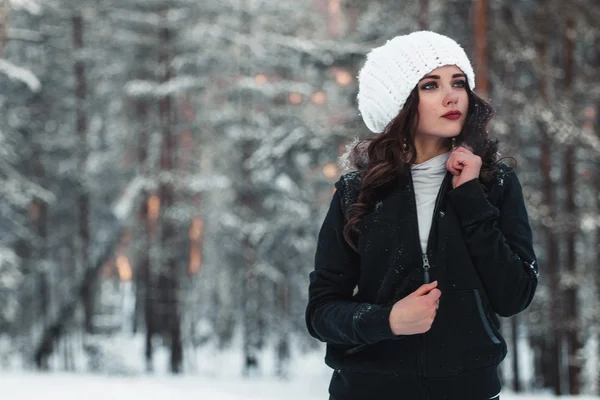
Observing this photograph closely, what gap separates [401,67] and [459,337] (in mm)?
946

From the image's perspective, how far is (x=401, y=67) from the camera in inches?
94.6

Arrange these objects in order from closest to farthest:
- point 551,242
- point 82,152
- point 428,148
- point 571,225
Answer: point 428,148 < point 571,225 < point 551,242 < point 82,152

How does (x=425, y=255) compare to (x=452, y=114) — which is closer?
(x=425, y=255)

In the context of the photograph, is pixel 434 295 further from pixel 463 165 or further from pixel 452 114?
pixel 452 114

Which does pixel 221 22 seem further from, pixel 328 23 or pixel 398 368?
pixel 398 368

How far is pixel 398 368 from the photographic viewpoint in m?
2.18

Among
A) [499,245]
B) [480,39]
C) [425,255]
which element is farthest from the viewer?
[480,39]

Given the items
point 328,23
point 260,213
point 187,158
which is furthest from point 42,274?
point 328,23

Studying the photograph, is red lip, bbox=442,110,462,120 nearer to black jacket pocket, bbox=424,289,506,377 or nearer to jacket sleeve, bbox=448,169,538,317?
jacket sleeve, bbox=448,169,538,317

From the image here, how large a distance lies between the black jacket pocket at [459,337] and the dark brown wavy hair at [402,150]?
0.39 m

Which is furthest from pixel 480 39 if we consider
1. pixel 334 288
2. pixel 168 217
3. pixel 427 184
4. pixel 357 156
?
pixel 168 217

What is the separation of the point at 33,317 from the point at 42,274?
6.02ft

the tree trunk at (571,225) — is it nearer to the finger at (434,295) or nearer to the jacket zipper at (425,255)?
the jacket zipper at (425,255)

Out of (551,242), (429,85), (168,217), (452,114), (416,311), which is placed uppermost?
(429,85)
